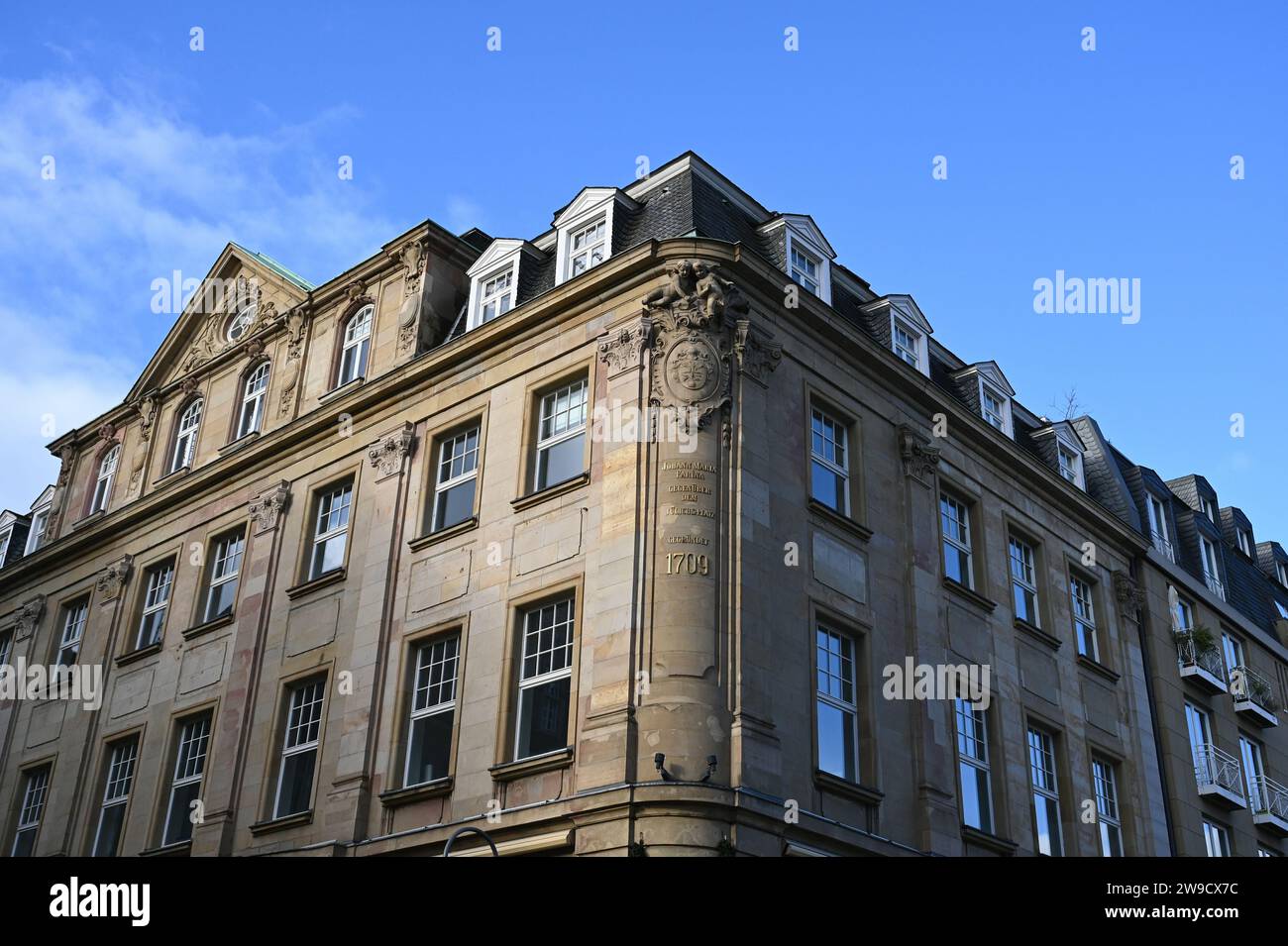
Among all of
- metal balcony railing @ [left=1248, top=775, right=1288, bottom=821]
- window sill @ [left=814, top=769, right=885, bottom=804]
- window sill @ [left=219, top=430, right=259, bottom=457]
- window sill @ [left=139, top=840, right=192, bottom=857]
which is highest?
window sill @ [left=219, top=430, right=259, bottom=457]

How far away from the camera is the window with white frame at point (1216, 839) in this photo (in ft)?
99.3

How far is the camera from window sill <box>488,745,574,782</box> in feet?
66.0

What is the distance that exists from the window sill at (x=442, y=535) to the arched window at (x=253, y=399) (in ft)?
27.0

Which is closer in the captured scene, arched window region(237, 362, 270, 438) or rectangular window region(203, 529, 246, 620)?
rectangular window region(203, 529, 246, 620)

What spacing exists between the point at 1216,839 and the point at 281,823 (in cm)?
2023

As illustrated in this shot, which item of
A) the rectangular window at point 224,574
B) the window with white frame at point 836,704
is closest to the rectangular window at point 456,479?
the rectangular window at point 224,574

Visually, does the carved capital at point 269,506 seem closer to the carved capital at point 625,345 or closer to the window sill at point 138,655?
the window sill at point 138,655

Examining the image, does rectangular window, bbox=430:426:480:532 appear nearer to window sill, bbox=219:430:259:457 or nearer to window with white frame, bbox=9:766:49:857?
window sill, bbox=219:430:259:457

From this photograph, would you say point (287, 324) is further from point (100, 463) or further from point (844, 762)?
point (844, 762)

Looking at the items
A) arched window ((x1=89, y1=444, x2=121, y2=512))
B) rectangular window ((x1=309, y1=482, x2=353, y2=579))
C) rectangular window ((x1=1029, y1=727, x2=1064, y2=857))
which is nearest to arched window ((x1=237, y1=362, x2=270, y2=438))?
rectangular window ((x1=309, y1=482, x2=353, y2=579))

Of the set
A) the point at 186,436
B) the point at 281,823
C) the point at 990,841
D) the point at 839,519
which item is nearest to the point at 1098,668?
the point at 990,841

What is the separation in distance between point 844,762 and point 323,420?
12.9 meters

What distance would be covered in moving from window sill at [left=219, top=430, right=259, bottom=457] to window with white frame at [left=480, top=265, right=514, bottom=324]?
628 cm

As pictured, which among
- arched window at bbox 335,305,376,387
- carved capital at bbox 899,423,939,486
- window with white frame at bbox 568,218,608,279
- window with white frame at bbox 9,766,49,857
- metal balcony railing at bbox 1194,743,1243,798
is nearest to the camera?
window with white frame at bbox 568,218,608,279
